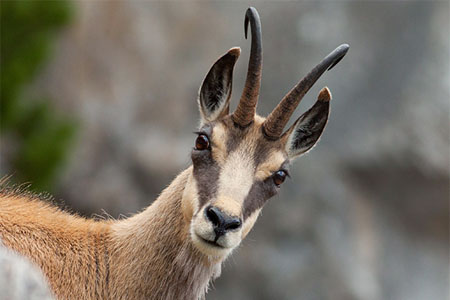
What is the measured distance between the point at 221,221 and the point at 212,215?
4.3 inches

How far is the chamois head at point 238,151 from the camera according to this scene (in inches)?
256

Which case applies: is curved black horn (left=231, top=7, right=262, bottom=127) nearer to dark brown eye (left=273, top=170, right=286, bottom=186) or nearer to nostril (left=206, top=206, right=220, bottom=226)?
dark brown eye (left=273, top=170, right=286, bottom=186)

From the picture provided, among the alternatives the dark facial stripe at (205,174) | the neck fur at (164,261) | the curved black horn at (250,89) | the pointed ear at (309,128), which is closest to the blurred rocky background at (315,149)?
the pointed ear at (309,128)

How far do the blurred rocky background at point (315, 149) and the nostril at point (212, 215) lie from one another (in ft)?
38.5

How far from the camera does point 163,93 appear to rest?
20.2m

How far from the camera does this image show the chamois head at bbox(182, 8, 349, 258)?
6.50m

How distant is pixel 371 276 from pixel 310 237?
2.06 m

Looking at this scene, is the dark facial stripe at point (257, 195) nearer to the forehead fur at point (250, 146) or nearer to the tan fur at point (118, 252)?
the forehead fur at point (250, 146)

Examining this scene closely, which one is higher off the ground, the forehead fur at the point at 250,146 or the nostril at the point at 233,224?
the forehead fur at the point at 250,146

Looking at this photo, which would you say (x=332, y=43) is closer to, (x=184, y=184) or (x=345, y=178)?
(x=345, y=178)

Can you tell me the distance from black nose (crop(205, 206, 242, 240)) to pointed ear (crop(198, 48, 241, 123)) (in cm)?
149

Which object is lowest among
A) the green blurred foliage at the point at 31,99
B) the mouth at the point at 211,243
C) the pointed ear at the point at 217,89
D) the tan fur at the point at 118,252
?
the green blurred foliage at the point at 31,99

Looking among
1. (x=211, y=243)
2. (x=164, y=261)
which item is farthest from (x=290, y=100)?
(x=164, y=261)

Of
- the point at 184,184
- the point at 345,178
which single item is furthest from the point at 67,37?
the point at 184,184
